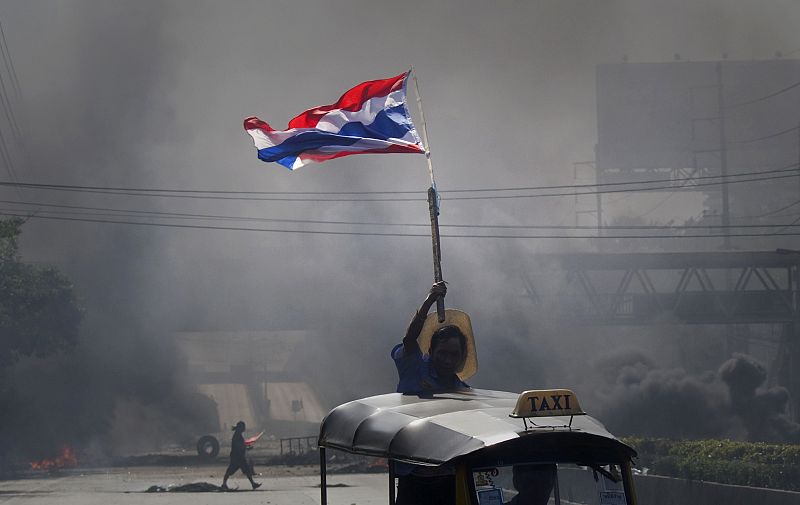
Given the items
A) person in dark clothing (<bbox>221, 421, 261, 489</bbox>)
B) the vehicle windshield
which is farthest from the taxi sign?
person in dark clothing (<bbox>221, 421, 261, 489</bbox>)

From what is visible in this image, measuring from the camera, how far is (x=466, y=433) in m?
6.44

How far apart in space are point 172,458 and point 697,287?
166 ft

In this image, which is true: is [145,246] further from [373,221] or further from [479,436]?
[479,436]

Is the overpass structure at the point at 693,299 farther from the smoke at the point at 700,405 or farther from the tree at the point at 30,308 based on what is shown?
the tree at the point at 30,308

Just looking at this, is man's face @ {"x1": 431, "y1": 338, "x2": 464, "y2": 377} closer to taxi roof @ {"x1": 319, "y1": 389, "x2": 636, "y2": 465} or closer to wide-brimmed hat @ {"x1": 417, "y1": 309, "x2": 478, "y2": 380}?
wide-brimmed hat @ {"x1": 417, "y1": 309, "x2": 478, "y2": 380}

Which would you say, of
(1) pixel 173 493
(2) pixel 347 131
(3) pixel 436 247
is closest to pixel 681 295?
(1) pixel 173 493

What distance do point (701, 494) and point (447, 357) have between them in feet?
35.1

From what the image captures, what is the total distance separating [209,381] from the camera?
7369cm

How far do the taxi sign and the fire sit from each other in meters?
34.4

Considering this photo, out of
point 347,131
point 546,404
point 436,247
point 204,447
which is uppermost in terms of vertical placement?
point 347,131

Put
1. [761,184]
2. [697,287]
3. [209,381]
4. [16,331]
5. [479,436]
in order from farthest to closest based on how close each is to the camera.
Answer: [761,184] < [697,287] < [209,381] < [16,331] < [479,436]

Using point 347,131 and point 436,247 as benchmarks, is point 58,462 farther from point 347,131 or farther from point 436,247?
point 436,247

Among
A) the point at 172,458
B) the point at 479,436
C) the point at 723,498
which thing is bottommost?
the point at 172,458

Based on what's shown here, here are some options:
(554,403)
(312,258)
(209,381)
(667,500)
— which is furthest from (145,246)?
(554,403)
